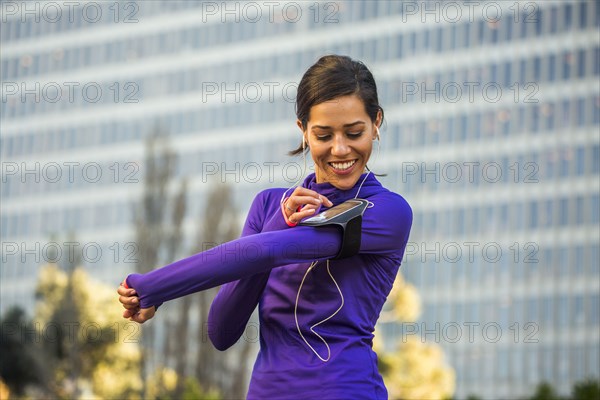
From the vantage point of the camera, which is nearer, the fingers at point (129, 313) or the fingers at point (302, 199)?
the fingers at point (129, 313)

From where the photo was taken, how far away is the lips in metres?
3.37

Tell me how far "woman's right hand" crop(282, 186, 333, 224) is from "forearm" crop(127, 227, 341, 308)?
7 cm

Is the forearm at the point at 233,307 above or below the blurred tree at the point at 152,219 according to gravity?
above

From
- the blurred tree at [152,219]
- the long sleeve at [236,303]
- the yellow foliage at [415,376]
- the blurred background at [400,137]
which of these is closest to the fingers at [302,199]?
the long sleeve at [236,303]

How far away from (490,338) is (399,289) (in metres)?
38.0

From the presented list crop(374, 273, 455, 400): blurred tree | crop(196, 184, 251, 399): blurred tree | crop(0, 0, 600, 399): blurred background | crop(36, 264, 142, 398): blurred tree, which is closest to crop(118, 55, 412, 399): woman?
crop(196, 184, 251, 399): blurred tree

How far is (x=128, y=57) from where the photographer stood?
8050cm

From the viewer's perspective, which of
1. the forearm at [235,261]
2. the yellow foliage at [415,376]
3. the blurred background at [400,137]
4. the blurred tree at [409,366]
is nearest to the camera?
the forearm at [235,261]

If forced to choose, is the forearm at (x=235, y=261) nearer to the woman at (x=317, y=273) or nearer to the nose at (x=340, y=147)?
the woman at (x=317, y=273)

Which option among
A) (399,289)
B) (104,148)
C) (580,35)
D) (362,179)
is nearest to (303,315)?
(362,179)

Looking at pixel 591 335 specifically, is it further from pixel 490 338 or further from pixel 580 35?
pixel 580 35

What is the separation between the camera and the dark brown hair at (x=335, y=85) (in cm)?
330

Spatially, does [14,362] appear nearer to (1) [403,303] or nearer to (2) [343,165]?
(1) [403,303]

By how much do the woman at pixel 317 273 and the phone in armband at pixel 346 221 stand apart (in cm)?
3
